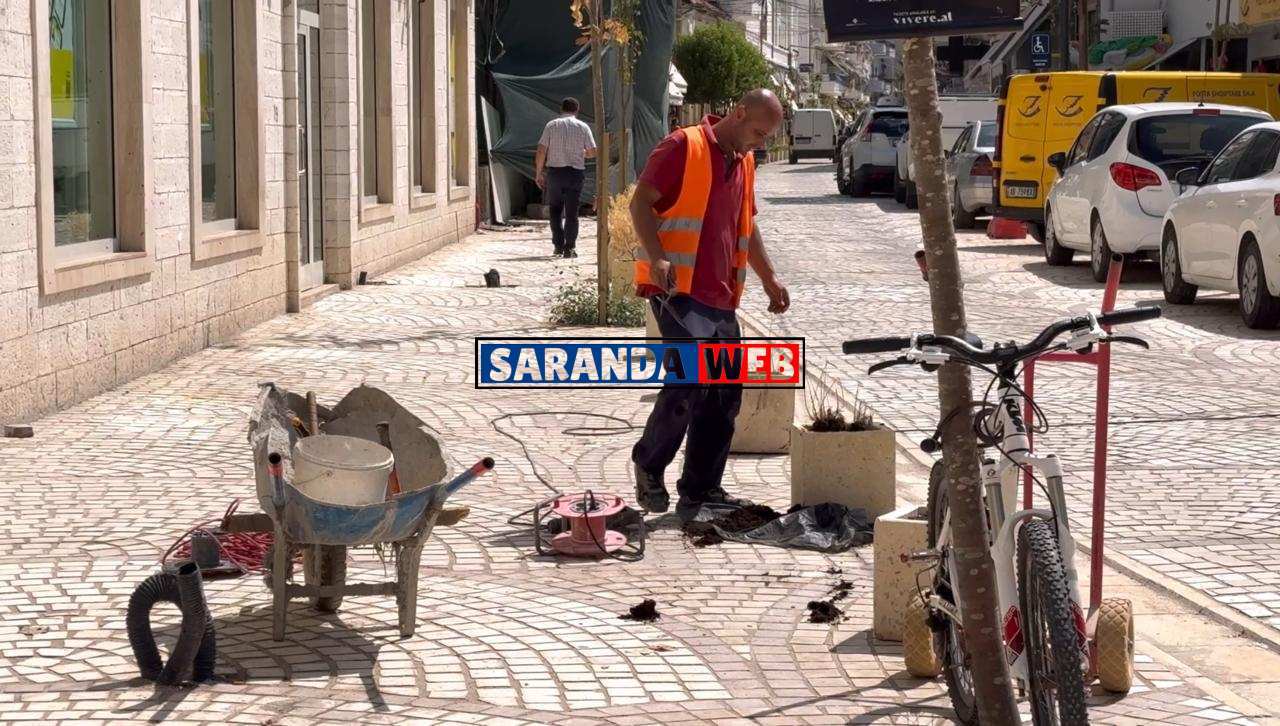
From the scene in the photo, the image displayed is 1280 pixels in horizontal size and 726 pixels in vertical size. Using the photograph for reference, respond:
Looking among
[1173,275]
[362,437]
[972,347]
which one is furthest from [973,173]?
[972,347]

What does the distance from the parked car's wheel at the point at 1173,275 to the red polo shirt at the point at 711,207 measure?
9253mm

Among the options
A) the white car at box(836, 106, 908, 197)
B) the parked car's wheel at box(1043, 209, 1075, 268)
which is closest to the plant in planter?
the parked car's wheel at box(1043, 209, 1075, 268)

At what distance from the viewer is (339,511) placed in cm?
574

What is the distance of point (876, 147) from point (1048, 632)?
33.4 metres

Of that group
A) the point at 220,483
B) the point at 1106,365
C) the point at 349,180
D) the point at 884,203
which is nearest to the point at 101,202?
the point at 220,483

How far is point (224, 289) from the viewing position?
13805mm

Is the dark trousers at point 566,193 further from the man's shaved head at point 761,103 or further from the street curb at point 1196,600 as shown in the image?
the street curb at point 1196,600

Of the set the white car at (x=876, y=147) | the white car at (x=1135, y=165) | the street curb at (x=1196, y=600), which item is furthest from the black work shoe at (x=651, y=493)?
the white car at (x=876, y=147)

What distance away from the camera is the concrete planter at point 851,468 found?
7.84 metres

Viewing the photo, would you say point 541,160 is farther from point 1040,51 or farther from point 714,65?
point 714,65

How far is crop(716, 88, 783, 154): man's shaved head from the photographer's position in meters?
7.72

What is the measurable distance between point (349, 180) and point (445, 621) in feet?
39.3

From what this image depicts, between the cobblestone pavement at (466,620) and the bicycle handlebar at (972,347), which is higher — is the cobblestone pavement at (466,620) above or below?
below

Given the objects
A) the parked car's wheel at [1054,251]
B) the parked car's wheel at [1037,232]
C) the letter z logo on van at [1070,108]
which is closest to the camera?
the parked car's wheel at [1054,251]
